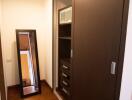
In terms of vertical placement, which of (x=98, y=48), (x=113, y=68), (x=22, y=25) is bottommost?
(x=113, y=68)

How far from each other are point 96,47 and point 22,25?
2.20 m

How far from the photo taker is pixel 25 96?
2711mm

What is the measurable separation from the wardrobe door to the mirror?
1330mm

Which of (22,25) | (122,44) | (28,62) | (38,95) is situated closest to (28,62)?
Answer: (28,62)

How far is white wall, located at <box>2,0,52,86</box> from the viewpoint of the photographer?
111 inches

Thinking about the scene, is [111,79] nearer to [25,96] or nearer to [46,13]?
[25,96]

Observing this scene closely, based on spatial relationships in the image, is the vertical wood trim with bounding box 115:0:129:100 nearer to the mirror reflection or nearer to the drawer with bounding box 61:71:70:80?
the drawer with bounding box 61:71:70:80

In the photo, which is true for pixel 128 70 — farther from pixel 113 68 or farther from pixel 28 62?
pixel 28 62

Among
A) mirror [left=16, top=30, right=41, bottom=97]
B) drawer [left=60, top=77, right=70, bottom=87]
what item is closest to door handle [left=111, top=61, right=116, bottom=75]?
drawer [left=60, top=77, right=70, bottom=87]

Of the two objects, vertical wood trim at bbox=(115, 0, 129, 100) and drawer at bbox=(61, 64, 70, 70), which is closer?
vertical wood trim at bbox=(115, 0, 129, 100)

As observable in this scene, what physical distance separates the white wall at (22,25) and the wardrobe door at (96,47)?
1.22 m

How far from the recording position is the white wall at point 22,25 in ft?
9.28

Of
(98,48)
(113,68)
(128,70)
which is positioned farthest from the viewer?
(98,48)

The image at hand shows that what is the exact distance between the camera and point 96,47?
1444mm
